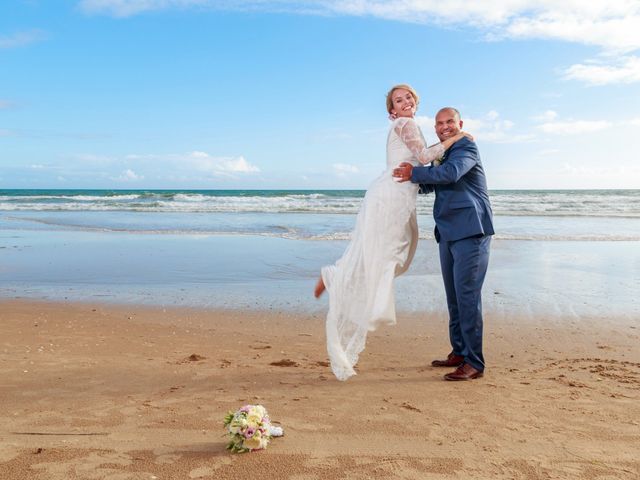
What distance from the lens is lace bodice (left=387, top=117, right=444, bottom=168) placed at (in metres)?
4.35

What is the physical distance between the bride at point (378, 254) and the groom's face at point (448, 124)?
0.95 feet

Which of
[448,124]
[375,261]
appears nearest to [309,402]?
[375,261]

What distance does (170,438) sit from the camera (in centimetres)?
327

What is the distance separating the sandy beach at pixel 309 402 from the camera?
2.97 m

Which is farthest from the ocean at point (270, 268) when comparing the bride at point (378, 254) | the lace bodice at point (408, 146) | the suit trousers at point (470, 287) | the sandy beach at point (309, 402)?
the lace bodice at point (408, 146)

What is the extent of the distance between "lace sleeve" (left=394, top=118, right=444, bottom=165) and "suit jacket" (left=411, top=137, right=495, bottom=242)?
0.43 ft

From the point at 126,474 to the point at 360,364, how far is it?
8.46ft

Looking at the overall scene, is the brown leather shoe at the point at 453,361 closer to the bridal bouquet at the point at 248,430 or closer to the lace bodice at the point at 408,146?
the lace bodice at the point at 408,146

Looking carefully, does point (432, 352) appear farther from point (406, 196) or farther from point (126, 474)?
point (126, 474)

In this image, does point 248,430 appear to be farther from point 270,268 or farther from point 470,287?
point 270,268

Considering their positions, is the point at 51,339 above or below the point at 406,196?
below

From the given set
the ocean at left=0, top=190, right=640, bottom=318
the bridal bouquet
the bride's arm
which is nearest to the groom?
the bride's arm

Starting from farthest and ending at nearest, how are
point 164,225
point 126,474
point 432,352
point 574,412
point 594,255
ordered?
point 164,225 → point 594,255 → point 432,352 → point 574,412 → point 126,474

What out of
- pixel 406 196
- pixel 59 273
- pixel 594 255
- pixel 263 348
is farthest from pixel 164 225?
pixel 406 196
